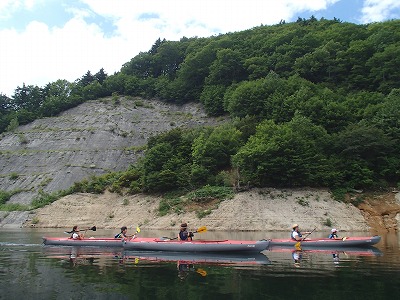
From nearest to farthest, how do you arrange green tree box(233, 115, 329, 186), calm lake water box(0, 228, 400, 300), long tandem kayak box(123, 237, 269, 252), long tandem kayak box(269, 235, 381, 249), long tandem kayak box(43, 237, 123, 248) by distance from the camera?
calm lake water box(0, 228, 400, 300), long tandem kayak box(123, 237, 269, 252), long tandem kayak box(269, 235, 381, 249), long tandem kayak box(43, 237, 123, 248), green tree box(233, 115, 329, 186)

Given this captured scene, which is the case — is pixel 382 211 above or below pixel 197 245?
above

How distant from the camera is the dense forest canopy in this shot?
47.8 meters

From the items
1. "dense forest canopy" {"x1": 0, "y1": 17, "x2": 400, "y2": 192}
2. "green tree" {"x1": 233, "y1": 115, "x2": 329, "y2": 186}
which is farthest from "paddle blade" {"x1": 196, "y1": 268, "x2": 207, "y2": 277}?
"dense forest canopy" {"x1": 0, "y1": 17, "x2": 400, "y2": 192}

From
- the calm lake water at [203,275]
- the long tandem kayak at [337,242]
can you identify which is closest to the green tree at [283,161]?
the long tandem kayak at [337,242]

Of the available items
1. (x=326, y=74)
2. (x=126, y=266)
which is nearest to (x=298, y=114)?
(x=326, y=74)

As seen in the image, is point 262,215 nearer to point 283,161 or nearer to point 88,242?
point 283,161

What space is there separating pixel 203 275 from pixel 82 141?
63.4 meters

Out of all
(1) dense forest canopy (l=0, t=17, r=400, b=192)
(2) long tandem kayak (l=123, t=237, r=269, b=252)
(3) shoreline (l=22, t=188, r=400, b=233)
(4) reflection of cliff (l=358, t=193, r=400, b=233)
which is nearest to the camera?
(2) long tandem kayak (l=123, t=237, r=269, b=252)

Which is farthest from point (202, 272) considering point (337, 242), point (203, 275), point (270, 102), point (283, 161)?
point (270, 102)

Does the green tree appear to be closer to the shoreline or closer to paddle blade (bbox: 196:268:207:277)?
the shoreline

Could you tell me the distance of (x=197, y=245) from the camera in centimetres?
2256

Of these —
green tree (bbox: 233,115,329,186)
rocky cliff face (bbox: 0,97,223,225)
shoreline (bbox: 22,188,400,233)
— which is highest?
rocky cliff face (bbox: 0,97,223,225)

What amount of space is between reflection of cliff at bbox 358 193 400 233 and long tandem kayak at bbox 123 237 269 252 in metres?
24.1

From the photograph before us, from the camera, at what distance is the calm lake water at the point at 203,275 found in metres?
12.5
